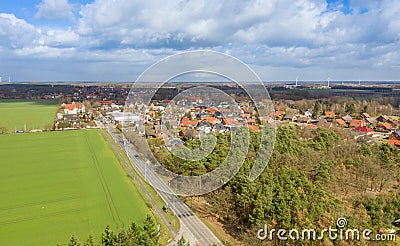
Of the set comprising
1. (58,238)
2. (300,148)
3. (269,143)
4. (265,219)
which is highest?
(269,143)

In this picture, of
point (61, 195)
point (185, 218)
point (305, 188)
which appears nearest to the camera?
point (305, 188)

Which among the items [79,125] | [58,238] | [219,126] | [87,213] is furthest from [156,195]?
[79,125]

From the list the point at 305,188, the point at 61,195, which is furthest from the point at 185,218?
the point at 61,195

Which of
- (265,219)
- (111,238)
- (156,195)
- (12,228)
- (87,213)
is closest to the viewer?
(111,238)

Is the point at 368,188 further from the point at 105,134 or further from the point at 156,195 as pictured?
→ the point at 105,134

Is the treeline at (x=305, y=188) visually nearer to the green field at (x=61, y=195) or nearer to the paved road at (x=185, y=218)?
the paved road at (x=185, y=218)

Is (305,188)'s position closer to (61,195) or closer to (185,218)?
(185,218)

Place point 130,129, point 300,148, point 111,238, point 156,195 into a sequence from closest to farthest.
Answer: point 111,238 → point 156,195 → point 300,148 → point 130,129
